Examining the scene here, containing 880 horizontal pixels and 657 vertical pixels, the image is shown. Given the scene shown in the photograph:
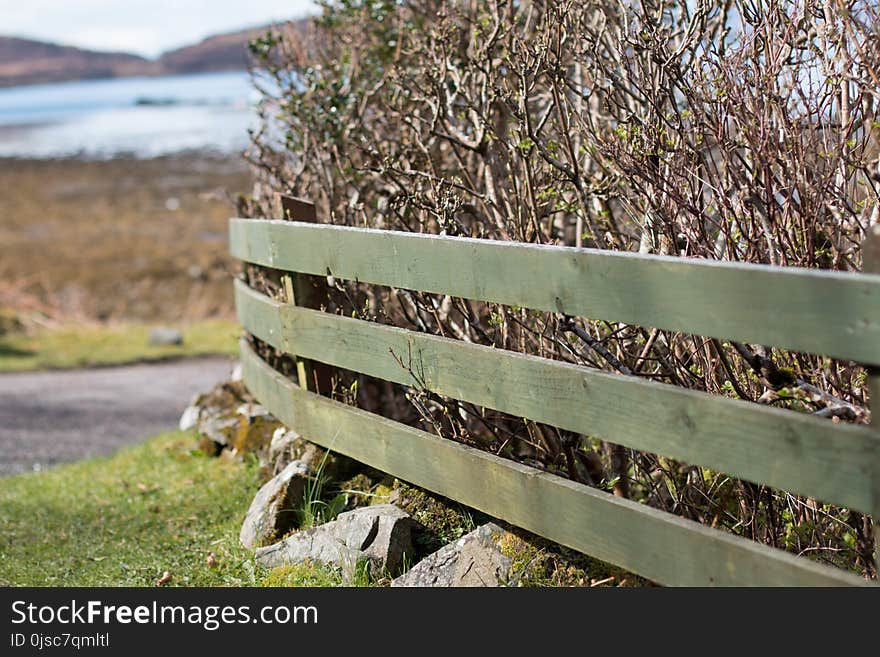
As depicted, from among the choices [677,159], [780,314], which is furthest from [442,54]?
[780,314]

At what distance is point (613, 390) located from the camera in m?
3.43

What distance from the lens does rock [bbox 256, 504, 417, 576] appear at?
14.3 ft

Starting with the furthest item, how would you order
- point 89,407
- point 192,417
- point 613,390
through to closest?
1. point 89,407
2. point 192,417
3. point 613,390

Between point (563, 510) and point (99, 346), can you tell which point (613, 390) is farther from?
point (99, 346)

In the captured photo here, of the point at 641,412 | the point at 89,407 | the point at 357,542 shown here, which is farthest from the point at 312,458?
the point at 89,407

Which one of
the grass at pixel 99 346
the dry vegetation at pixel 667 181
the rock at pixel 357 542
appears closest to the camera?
the dry vegetation at pixel 667 181

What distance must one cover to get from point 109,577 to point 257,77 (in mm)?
3647

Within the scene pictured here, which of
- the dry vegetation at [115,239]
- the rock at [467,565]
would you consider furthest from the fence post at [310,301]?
the dry vegetation at [115,239]

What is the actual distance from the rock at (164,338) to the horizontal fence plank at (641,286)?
10.4 meters

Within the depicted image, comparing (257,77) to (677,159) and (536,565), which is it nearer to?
(677,159)

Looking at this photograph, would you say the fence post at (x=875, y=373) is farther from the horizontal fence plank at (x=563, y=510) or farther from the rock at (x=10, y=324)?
the rock at (x=10, y=324)

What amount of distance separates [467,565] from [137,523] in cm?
266

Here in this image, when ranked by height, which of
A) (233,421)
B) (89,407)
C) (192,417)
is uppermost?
(233,421)

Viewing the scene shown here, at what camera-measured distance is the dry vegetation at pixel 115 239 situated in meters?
22.7
